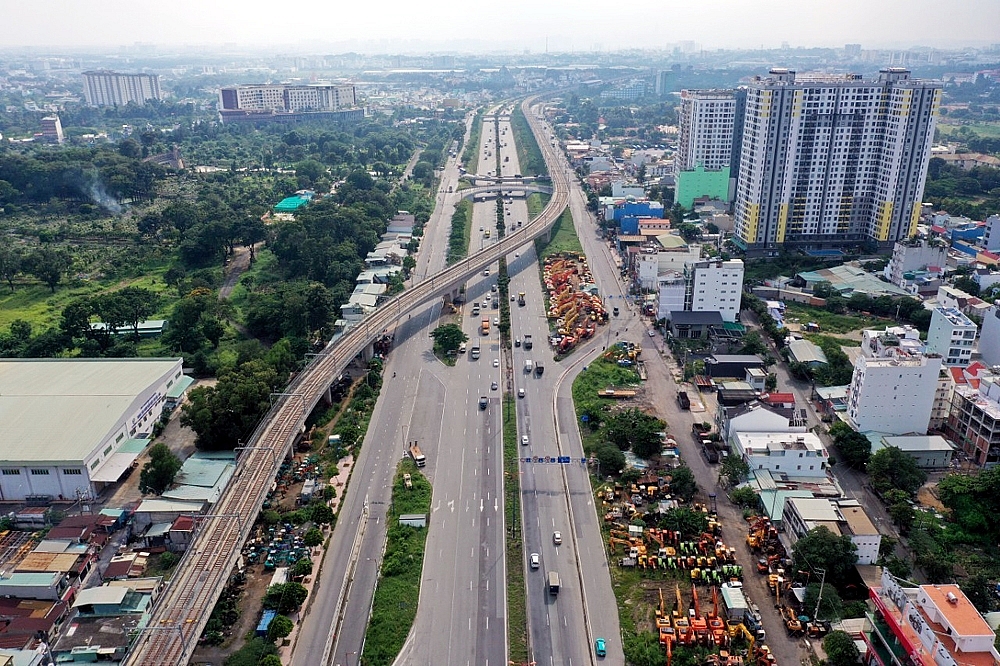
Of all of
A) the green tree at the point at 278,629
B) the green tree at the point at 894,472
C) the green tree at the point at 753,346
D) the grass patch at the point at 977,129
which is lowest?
the green tree at the point at 278,629

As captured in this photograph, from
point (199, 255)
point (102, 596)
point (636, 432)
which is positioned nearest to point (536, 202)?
point (199, 255)

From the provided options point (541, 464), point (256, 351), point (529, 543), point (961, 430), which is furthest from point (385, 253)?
point (961, 430)

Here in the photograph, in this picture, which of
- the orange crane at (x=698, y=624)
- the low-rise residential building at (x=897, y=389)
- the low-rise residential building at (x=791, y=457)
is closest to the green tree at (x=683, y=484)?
the low-rise residential building at (x=791, y=457)

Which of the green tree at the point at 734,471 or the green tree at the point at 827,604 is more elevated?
the green tree at the point at 734,471

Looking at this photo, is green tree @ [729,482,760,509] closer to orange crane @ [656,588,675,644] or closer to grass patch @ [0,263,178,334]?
orange crane @ [656,588,675,644]

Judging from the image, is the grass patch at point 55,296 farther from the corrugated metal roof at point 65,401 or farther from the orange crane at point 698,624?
the orange crane at point 698,624

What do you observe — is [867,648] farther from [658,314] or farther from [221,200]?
[221,200]

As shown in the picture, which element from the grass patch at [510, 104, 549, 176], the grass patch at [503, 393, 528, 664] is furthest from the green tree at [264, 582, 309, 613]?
the grass patch at [510, 104, 549, 176]

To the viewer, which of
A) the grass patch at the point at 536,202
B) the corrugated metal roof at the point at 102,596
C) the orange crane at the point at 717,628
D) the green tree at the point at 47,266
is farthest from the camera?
Answer: the grass patch at the point at 536,202
